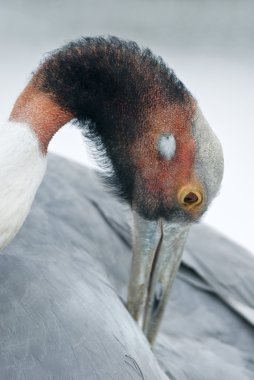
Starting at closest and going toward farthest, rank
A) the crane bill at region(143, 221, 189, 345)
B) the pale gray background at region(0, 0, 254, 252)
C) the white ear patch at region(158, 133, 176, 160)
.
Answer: the white ear patch at region(158, 133, 176, 160), the crane bill at region(143, 221, 189, 345), the pale gray background at region(0, 0, 254, 252)

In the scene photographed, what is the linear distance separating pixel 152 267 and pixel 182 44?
2723 mm

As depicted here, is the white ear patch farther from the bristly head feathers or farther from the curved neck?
the curved neck

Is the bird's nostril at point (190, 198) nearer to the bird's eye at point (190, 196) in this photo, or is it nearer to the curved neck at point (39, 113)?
the bird's eye at point (190, 196)

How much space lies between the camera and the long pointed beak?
161 centimetres

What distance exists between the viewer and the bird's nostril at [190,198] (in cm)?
154

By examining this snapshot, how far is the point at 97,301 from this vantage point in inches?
61.1

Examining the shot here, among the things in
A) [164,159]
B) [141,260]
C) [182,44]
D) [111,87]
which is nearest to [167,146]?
[164,159]

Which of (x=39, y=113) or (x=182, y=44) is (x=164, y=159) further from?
(x=182, y=44)

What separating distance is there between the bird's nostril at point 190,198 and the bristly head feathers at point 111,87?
0.10 m

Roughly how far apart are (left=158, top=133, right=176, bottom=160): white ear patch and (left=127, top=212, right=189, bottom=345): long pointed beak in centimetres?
13

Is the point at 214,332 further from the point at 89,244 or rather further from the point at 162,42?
the point at 162,42

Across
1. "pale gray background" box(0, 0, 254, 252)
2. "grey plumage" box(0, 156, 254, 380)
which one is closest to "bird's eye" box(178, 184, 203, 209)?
"grey plumage" box(0, 156, 254, 380)

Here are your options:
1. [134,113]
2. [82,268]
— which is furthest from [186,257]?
[134,113]

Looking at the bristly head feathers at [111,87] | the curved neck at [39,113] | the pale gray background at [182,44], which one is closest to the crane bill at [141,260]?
the bristly head feathers at [111,87]
